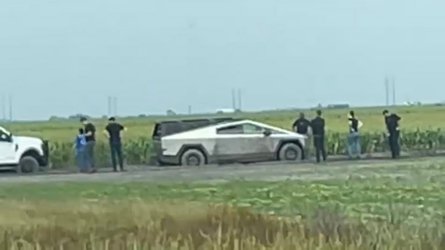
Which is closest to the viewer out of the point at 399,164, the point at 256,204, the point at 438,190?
the point at 256,204

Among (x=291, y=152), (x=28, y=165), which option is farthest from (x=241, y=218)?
(x=291, y=152)

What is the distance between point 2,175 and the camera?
111 ft

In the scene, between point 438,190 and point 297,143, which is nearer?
point 438,190

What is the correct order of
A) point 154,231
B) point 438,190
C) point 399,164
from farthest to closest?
point 399,164 < point 438,190 < point 154,231

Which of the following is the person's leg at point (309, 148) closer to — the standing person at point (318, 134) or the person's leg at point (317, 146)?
the person's leg at point (317, 146)

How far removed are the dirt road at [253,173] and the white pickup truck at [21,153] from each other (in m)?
0.70

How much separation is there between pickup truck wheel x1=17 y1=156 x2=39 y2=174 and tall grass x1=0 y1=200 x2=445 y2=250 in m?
17.5

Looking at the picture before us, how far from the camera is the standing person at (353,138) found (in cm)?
3656

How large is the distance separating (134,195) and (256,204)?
3465 mm

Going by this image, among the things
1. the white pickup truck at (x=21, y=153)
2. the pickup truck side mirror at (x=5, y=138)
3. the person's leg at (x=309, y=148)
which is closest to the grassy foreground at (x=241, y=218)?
the white pickup truck at (x=21, y=153)

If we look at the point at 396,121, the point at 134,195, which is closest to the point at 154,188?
the point at 134,195

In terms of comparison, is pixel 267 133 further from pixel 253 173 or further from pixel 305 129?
pixel 253 173

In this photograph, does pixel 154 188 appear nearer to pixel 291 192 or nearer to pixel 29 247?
pixel 291 192

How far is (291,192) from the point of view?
Answer: 2147 centimetres
